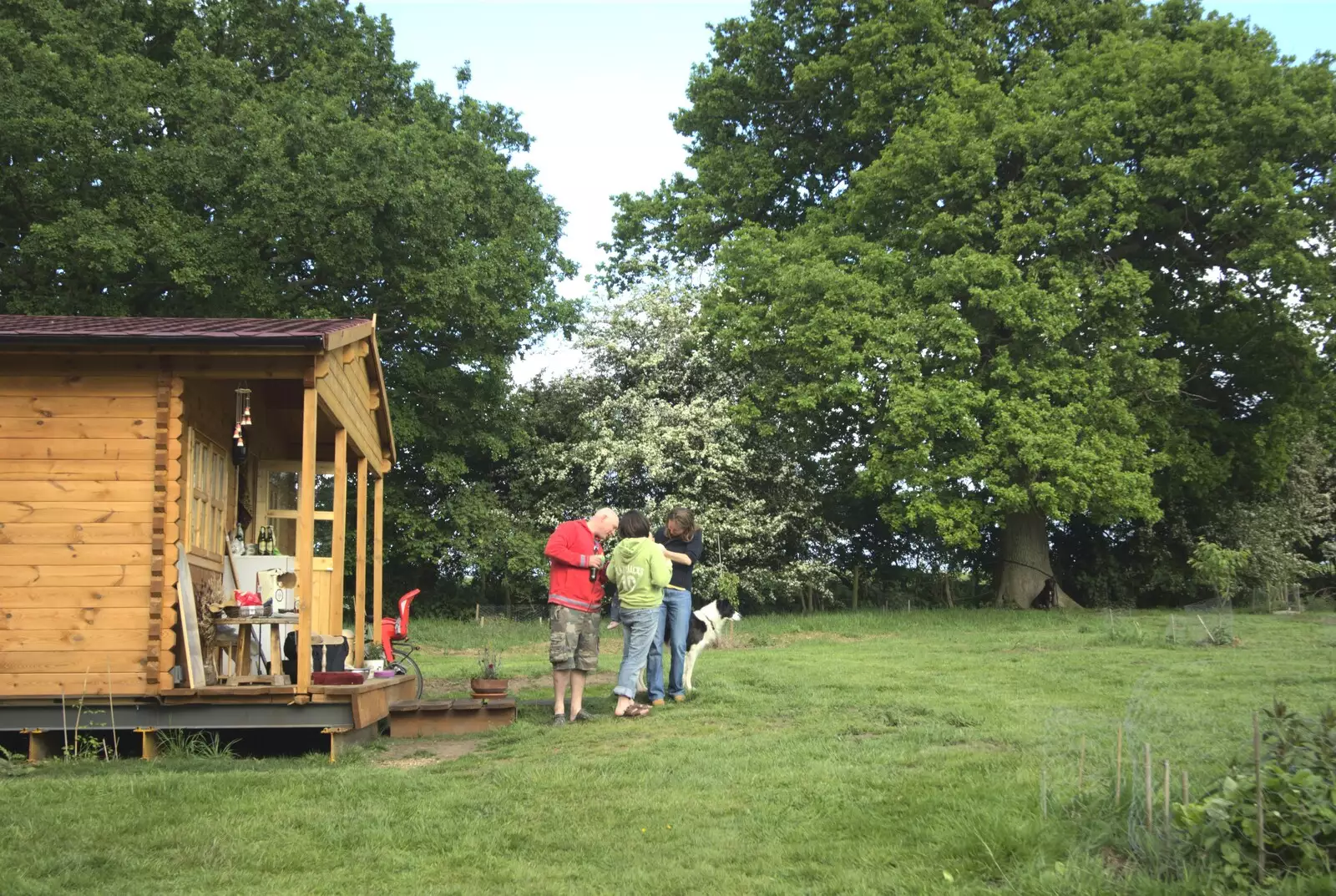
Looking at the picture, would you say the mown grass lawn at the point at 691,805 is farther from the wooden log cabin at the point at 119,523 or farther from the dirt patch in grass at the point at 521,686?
the dirt patch in grass at the point at 521,686

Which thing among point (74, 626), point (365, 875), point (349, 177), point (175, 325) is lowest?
point (365, 875)

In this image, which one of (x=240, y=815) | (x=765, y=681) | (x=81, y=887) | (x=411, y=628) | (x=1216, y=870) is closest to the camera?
(x=1216, y=870)

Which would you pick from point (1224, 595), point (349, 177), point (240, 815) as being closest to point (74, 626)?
point (240, 815)

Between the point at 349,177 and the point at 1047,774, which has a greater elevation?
the point at 349,177

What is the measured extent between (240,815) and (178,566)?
10.1 ft

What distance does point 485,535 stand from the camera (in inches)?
981

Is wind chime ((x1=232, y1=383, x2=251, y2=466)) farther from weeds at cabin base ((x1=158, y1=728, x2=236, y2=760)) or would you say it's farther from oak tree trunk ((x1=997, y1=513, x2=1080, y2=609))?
oak tree trunk ((x1=997, y1=513, x2=1080, y2=609))

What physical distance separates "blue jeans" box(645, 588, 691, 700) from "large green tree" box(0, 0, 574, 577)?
41.8 ft

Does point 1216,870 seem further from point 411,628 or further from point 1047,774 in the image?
point 411,628

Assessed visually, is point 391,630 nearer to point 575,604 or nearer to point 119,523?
point 575,604

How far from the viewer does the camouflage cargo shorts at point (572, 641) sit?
934 cm

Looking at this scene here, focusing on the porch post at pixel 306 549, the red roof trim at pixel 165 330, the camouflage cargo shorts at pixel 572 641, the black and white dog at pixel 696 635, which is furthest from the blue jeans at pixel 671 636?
the red roof trim at pixel 165 330

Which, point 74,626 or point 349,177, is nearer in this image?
point 74,626

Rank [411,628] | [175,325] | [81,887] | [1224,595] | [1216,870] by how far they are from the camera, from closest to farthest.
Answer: [1216,870] → [81,887] → [175,325] → [1224,595] → [411,628]
